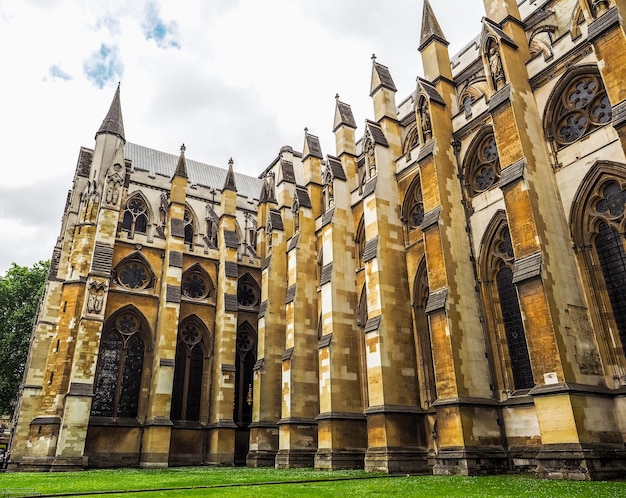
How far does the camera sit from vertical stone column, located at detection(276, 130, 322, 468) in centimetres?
1991

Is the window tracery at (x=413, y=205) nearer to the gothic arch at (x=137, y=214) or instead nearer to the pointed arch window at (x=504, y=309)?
the pointed arch window at (x=504, y=309)

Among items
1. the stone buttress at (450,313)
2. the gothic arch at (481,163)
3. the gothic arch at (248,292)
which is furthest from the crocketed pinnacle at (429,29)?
the gothic arch at (248,292)

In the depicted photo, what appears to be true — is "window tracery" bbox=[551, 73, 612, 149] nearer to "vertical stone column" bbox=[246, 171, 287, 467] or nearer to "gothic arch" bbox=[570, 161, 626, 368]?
"gothic arch" bbox=[570, 161, 626, 368]

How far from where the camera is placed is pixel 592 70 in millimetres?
13719

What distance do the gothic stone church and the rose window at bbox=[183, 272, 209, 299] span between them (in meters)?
0.12

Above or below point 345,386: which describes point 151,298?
above

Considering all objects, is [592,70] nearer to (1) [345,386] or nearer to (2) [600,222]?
(2) [600,222]

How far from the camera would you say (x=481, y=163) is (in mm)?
16812

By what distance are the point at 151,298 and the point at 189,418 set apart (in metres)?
6.34

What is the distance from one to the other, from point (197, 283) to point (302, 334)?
814cm

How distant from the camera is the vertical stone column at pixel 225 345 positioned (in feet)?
74.8

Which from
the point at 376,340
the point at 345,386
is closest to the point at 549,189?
the point at 376,340

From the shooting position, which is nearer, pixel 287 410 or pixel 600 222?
pixel 600 222

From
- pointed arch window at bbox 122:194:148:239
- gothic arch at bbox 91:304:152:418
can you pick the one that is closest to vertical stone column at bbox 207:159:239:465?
gothic arch at bbox 91:304:152:418
